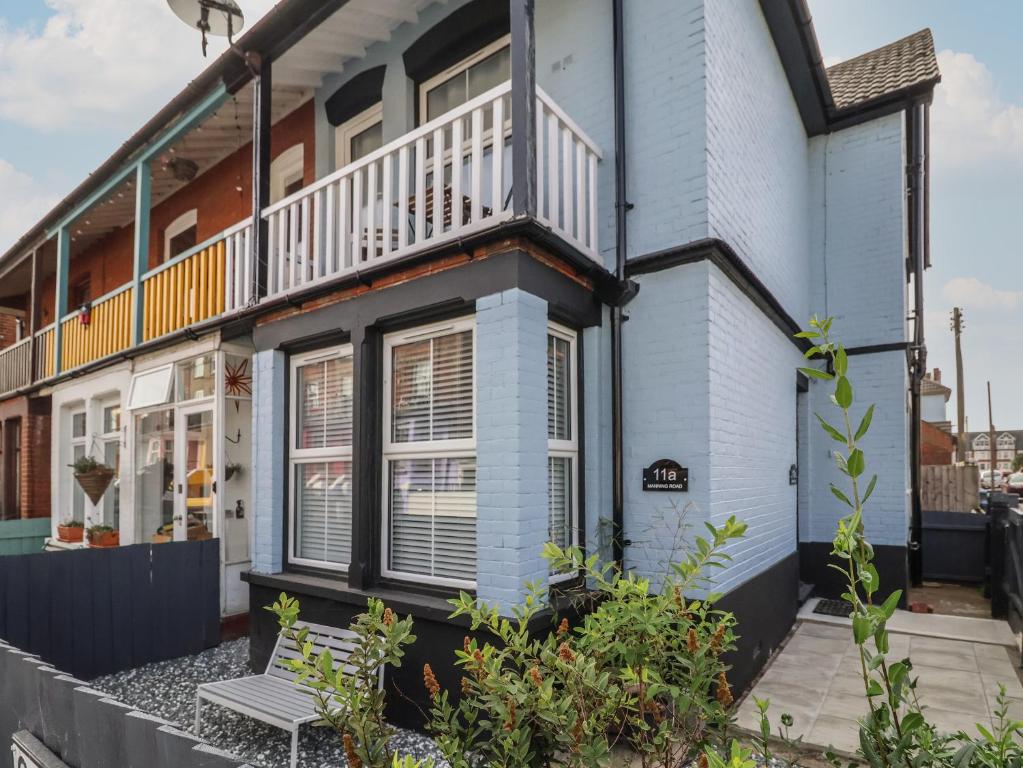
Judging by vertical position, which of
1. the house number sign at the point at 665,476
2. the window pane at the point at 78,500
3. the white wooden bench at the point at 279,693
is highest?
the house number sign at the point at 665,476

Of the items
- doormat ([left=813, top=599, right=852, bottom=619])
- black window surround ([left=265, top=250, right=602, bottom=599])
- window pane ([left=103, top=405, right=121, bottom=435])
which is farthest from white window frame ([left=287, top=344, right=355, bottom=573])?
doormat ([left=813, top=599, right=852, bottom=619])

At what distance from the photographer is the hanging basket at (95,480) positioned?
8.29 m

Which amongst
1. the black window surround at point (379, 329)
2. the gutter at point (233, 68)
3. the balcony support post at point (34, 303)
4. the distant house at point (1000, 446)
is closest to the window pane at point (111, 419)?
the balcony support post at point (34, 303)

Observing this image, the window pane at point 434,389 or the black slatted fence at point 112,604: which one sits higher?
the window pane at point 434,389

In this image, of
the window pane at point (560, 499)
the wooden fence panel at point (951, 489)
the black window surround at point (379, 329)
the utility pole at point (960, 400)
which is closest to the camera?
the black window surround at point (379, 329)

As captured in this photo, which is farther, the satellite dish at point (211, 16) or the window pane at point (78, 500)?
the window pane at point (78, 500)

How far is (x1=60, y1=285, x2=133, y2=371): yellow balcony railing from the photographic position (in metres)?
8.52

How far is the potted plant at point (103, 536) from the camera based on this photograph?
26.7ft

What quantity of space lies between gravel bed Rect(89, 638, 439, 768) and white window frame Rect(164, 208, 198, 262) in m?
6.89

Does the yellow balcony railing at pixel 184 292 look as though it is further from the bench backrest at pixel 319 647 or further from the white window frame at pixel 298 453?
the bench backrest at pixel 319 647

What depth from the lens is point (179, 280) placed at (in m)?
7.47

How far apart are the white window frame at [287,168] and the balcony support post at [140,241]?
153cm

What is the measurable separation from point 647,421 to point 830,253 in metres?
5.04

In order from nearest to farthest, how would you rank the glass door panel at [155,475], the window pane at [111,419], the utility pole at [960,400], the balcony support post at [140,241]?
the glass door panel at [155,475] < the balcony support post at [140,241] < the window pane at [111,419] < the utility pole at [960,400]
